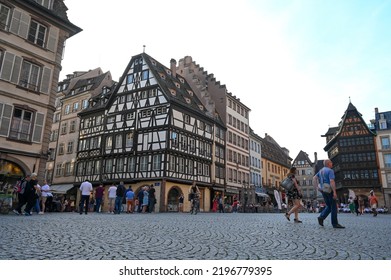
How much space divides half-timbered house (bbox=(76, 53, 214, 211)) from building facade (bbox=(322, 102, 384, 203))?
2777 cm

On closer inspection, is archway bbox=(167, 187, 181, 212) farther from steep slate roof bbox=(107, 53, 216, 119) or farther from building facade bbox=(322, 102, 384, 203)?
building facade bbox=(322, 102, 384, 203)

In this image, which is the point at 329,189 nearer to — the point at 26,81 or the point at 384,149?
the point at 26,81

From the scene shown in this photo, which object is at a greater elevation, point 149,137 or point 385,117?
point 385,117

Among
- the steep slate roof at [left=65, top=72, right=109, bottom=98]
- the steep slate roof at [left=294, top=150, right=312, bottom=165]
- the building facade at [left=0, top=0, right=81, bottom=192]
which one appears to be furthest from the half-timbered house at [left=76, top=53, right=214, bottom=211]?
the steep slate roof at [left=294, top=150, right=312, bottom=165]

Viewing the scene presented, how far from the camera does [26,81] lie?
730 inches

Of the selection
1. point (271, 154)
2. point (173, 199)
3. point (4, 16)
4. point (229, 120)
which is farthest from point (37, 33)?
point (271, 154)

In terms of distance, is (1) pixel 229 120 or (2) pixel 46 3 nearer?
(2) pixel 46 3

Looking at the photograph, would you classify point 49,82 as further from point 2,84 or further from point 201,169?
point 201,169

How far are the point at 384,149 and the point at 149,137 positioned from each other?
3974 centimetres

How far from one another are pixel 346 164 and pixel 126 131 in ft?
126

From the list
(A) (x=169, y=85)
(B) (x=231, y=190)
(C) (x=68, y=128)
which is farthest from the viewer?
(C) (x=68, y=128)

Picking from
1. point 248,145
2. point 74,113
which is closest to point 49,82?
point 74,113
